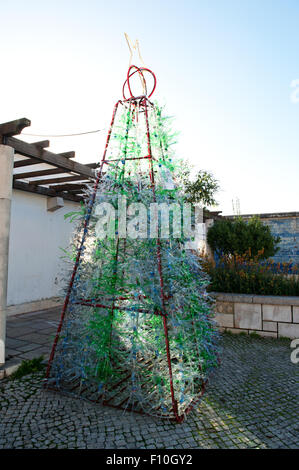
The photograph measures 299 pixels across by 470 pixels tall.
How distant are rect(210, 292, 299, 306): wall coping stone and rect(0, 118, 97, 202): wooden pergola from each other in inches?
106

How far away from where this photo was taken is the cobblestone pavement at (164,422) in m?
2.04

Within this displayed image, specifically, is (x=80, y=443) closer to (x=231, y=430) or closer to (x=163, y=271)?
(x=231, y=430)

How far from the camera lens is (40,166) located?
5.65 m

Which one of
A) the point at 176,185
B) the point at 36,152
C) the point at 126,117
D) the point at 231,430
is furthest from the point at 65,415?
the point at 36,152

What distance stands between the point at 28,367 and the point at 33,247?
345 centimetres

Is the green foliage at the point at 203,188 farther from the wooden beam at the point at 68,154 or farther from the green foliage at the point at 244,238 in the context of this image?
the wooden beam at the point at 68,154

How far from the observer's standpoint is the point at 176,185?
2818 mm

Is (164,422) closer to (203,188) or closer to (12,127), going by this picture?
(12,127)

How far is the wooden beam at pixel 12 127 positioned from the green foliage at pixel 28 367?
2494 millimetres

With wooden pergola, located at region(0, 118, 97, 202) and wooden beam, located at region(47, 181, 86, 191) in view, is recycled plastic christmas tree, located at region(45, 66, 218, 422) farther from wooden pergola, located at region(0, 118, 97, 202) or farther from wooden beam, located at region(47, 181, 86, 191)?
wooden beam, located at region(47, 181, 86, 191)

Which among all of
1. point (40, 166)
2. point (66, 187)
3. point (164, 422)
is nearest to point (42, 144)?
point (40, 166)
